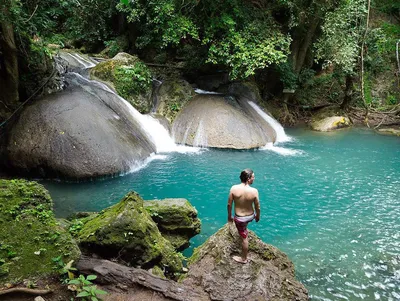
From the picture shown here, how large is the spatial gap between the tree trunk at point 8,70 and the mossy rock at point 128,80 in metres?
4.16

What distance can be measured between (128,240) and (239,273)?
5.80 feet

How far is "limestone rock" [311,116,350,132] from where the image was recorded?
18.1 metres

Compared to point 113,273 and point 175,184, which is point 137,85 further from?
point 113,273

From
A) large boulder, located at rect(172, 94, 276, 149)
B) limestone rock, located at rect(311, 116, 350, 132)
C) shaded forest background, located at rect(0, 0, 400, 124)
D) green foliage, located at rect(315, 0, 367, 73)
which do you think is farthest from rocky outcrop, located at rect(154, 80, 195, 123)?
limestone rock, located at rect(311, 116, 350, 132)

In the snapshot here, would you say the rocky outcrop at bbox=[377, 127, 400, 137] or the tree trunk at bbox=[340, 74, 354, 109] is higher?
the tree trunk at bbox=[340, 74, 354, 109]

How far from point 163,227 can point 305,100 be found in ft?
54.9

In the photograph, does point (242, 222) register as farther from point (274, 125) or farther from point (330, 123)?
point (330, 123)

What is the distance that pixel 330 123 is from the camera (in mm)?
18281

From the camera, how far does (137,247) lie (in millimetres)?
4957

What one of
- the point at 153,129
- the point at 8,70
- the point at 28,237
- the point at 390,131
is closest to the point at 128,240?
the point at 28,237

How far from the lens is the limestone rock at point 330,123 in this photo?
59.4ft

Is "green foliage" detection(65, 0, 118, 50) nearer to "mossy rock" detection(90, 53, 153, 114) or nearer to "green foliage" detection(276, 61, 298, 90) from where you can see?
"mossy rock" detection(90, 53, 153, 114)

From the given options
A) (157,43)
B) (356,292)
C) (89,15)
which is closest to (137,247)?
(356,292)

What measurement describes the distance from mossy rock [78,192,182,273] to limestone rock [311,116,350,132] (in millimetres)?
14992
